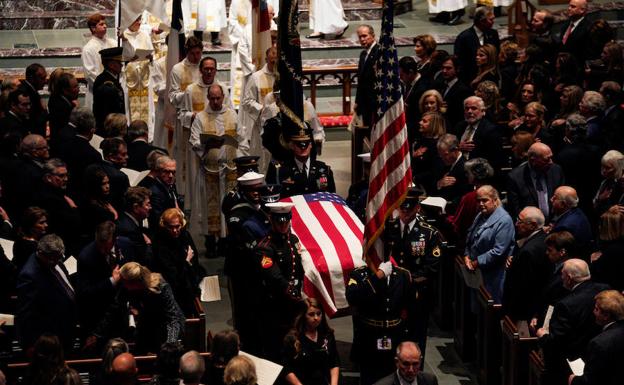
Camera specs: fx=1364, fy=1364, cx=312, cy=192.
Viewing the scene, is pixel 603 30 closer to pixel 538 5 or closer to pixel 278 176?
pixel 278 176

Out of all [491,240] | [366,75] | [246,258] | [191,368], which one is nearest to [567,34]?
[366,75]

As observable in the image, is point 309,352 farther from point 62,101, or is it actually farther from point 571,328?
point 62,101

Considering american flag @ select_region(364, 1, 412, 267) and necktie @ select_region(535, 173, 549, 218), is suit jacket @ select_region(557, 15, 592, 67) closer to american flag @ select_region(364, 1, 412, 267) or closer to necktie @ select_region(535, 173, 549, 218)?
necktie @ select_region(535, 173, 549, 218)

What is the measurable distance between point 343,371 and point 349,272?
1033 mm

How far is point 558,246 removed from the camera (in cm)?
1133

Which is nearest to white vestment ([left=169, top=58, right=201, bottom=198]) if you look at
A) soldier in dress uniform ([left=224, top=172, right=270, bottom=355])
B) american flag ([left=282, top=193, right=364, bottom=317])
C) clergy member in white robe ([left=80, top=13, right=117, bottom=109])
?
clergy member in white robe ([left=80, top=13, right=117, bottom=109])

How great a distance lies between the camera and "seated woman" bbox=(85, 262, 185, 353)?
11.0m

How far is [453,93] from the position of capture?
53.5 ft

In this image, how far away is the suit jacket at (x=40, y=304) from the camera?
11.0m

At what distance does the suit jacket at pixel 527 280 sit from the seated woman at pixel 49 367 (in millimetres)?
3911

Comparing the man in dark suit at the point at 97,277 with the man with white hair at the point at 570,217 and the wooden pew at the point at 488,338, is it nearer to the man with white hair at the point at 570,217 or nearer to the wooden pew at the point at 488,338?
the wooden pew at the point at 488,338

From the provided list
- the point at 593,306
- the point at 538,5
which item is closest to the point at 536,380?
the point at 593,306

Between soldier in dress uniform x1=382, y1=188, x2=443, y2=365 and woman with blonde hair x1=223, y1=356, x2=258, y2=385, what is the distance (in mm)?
2368

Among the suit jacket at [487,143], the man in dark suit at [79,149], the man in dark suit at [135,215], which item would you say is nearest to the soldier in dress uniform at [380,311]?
the man in dark suit at [135,215]
